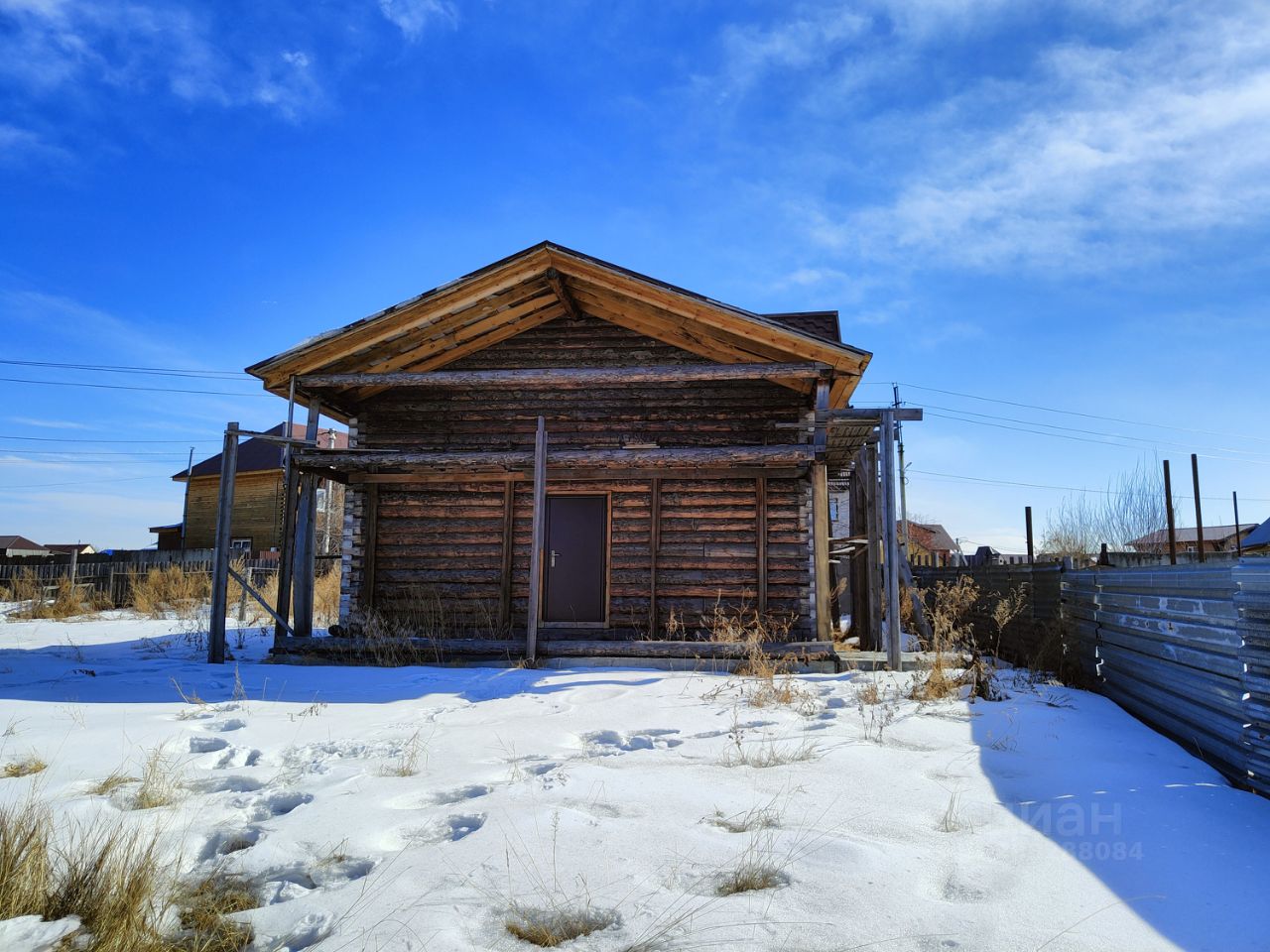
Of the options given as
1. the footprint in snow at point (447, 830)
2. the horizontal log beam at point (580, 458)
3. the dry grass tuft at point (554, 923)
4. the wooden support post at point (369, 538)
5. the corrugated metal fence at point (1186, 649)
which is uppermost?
the horizontal log beam at point (580, 458)

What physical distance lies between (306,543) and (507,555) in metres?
2.80

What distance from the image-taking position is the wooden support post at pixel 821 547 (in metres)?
9.66

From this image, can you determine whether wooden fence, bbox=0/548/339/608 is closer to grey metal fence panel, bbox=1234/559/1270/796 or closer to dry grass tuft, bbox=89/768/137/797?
dry grass tuft, bbox=89/768/137/797

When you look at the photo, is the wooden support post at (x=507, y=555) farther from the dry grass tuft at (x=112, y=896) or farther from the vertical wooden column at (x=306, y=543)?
the dry grass tuft at (x=112, y=896)

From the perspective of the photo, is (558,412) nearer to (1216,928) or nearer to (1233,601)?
(1233,601)

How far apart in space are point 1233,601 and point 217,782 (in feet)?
18.7

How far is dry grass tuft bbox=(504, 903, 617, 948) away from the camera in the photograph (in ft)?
8.21

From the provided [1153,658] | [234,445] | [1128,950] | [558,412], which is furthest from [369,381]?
[1128,950]

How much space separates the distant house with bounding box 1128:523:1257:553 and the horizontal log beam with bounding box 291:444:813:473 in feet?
83.4

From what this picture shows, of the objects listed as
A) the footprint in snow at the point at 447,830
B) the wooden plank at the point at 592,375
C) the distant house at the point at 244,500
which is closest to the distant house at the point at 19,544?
the distant house at the point at 244,500

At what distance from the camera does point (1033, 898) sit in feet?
9.09

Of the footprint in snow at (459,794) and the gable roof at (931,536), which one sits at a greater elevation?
the gable roof at (931,536)

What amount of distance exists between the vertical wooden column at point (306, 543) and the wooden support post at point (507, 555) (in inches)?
101

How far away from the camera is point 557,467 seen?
10805 mm
